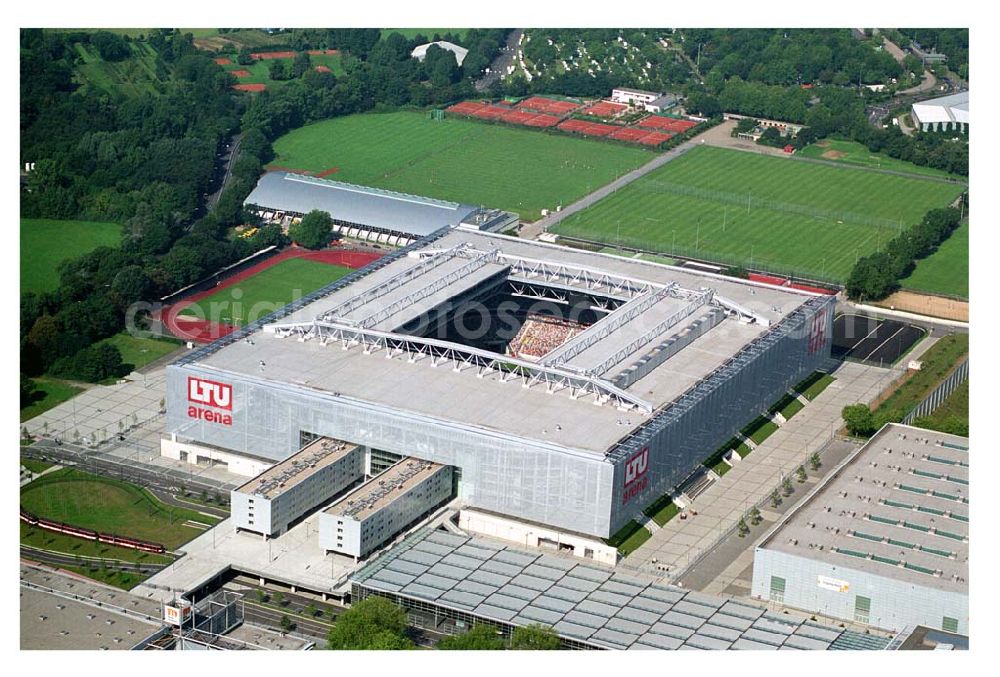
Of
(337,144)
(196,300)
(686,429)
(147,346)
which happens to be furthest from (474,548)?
(337,144)

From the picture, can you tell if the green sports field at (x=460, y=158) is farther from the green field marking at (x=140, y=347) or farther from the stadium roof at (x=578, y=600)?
the stadium roof at (x=578, y=600)

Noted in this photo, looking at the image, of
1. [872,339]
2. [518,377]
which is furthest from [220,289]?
[872,339]

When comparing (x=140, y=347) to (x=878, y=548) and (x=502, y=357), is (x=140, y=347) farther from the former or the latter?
(x=878, y=548)

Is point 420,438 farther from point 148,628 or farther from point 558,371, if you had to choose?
point 148,628

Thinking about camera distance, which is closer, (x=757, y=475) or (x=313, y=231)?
(x=757, y=475)

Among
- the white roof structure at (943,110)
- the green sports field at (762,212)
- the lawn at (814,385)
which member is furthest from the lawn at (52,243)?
the white roof structure at (943,110)

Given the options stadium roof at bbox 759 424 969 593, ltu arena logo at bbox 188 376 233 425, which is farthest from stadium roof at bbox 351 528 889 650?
ltu arena logo at bbox 188 376 233 425
